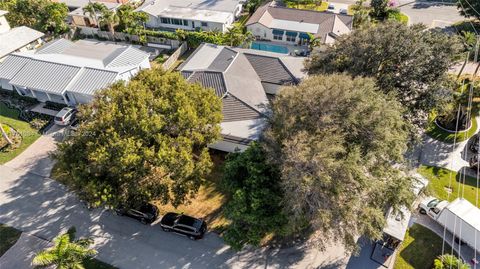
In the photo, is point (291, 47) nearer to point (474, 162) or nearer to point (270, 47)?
point (270, 47)

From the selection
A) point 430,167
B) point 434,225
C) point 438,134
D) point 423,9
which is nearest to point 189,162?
point 434,225

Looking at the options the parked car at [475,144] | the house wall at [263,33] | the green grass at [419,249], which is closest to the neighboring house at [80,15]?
the house wall at [263,33]

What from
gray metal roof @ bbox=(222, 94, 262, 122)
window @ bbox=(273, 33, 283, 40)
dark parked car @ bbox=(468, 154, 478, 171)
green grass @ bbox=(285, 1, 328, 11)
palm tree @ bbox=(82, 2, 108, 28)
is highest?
palm tree @ bbox=(82, 2, 108, 28)

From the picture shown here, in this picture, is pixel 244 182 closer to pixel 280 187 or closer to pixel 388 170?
pixel 280 187

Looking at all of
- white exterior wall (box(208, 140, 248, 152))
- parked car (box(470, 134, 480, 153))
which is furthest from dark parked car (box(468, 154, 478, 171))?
white exterior wall (box(208, 140, 248, 152))

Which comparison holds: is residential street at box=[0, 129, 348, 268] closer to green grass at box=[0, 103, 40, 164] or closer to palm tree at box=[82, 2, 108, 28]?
green grass at box=[0, 103, 40, 164]

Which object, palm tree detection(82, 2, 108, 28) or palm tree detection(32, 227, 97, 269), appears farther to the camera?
palm tree detection(82, 2, 108, 28)
